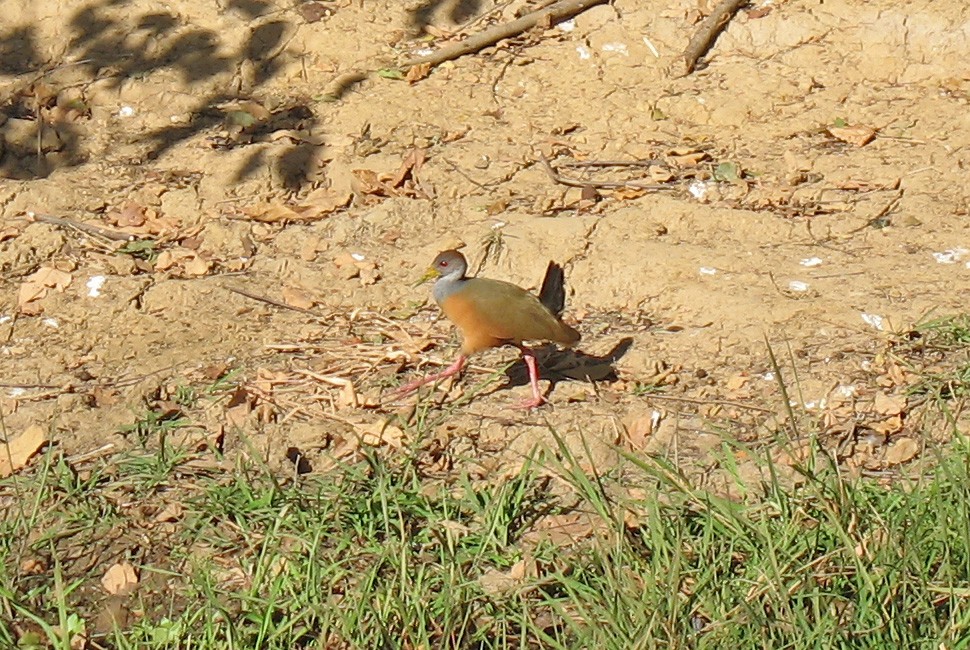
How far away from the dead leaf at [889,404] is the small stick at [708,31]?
292 cm

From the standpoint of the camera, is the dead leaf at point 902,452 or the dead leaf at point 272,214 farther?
the dead leaf at point 272,214

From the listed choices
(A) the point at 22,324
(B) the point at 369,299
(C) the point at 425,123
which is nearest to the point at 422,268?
(B) the point at 369,299

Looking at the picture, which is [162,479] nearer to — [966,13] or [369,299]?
[369,299]

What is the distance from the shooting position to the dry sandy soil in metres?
5.22

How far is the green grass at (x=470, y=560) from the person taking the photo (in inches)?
147

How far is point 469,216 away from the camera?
6.60 metres

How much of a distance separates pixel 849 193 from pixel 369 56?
287 cm

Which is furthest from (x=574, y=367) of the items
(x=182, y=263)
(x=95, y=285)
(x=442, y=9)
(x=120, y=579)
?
(x=442, y=9)

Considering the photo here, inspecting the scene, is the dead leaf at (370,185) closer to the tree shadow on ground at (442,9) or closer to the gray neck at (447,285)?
the gray neck at (447,285)

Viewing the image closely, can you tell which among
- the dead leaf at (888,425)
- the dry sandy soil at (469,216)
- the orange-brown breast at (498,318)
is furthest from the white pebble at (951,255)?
the orange-brown breast at (498,318)

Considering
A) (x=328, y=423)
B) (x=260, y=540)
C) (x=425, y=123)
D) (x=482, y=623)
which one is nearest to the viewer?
(x=482, y=623)

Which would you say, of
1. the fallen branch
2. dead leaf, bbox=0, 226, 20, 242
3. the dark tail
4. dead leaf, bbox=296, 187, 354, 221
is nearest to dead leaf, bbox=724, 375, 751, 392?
the dark tail

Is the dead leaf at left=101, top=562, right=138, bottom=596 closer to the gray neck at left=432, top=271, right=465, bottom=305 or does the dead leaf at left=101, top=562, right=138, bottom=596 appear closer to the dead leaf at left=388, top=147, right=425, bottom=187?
the gray neck at left=432, top=271, right=465, bottom=305

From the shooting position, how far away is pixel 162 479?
15.6ft
